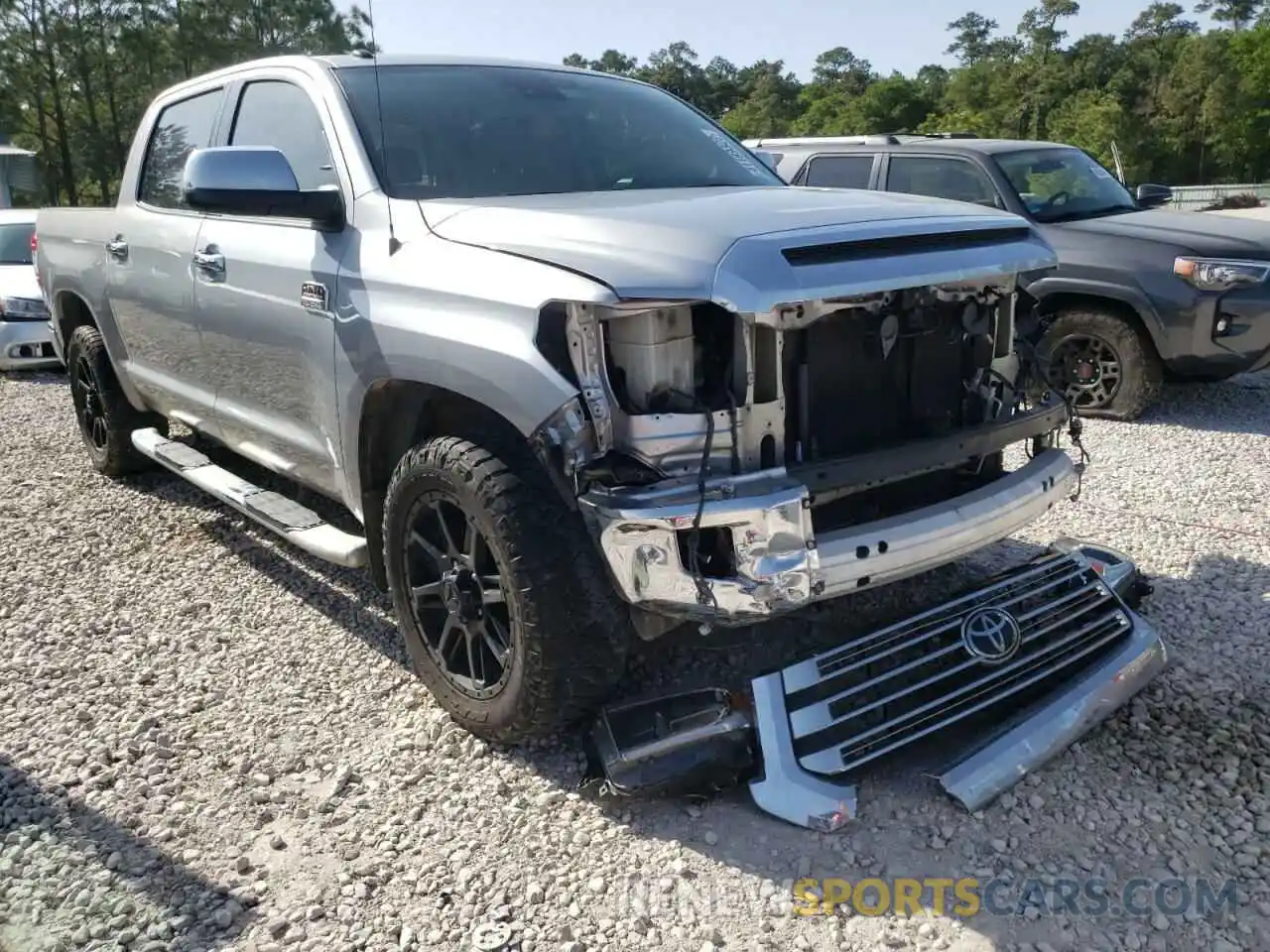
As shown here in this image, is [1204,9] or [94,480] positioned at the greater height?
[1204,9]

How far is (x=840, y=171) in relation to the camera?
7754 mm

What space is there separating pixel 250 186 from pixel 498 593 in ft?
4.87

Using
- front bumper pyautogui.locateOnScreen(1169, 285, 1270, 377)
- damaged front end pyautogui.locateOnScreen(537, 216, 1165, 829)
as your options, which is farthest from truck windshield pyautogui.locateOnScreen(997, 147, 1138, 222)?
damaged front end pyautogui.locateOnScreen(537, 216, 1165, 829)

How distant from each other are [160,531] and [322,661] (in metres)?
1.89

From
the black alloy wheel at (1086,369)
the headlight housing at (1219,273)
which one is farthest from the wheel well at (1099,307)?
the headlight housing at (1219,273)

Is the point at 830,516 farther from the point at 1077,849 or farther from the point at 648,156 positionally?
the point at 648,156

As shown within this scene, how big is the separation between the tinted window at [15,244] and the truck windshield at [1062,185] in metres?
9.89

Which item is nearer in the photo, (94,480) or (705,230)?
(705,230)

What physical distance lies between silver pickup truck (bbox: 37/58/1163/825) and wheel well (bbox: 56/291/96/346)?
231 centimetres

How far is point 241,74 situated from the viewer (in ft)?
13.9

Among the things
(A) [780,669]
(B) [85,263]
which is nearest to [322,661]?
(A) [780,669]

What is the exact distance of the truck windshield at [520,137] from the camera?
3420mm

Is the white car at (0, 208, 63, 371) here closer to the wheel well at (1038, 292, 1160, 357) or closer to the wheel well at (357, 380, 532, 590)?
the wheel well at (357, 380, 532, 590)

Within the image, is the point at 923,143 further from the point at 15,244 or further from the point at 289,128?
the point at 15,244
